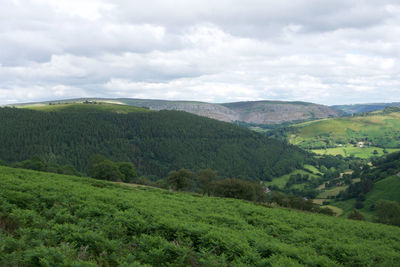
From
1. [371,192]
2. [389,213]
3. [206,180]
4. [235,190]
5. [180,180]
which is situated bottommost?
[371,192]

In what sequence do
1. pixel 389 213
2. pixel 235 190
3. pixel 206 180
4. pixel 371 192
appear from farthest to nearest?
pixel 371 192
pixel 206 180
pixel 389 213
pixel 235 190

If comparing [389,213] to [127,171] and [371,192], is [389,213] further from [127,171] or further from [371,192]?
[127,171]

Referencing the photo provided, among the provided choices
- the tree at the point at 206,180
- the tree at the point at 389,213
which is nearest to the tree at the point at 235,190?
the tree at the point at 206,180

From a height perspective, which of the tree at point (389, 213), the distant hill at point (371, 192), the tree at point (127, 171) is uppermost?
the tree at point (127, 171)

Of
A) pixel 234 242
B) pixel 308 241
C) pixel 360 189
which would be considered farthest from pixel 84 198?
pixel 360 189

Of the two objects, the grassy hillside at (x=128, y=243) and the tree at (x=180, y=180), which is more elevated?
the grassy hillside at (x=128, y=243)

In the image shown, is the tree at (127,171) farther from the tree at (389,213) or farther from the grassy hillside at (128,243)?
the tree at (389,213)

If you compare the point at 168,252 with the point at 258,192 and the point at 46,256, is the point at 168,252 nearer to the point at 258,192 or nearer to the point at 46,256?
the point at 46,256

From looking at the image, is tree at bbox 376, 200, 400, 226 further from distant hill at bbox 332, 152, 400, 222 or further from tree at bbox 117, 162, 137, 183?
tree at bbox 117, 162, 137, 183

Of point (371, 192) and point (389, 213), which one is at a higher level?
point (389, 213)

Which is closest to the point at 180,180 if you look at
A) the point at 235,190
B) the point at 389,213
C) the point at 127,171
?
the point at 235,190

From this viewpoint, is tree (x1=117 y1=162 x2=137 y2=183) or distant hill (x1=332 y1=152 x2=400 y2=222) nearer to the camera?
tree (x1=117 y1=162 x2=137 y2=183)

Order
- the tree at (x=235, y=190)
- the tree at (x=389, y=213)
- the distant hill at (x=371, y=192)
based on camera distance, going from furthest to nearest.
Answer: the distant hill at (x=371, y=192) < the tree at (x=389, y=213) < the tree at (x=235, y=190)

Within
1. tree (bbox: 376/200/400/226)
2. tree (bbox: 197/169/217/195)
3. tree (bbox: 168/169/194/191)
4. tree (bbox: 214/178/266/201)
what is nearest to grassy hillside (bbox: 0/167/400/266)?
tree (bbox: 214/178/266/201)
